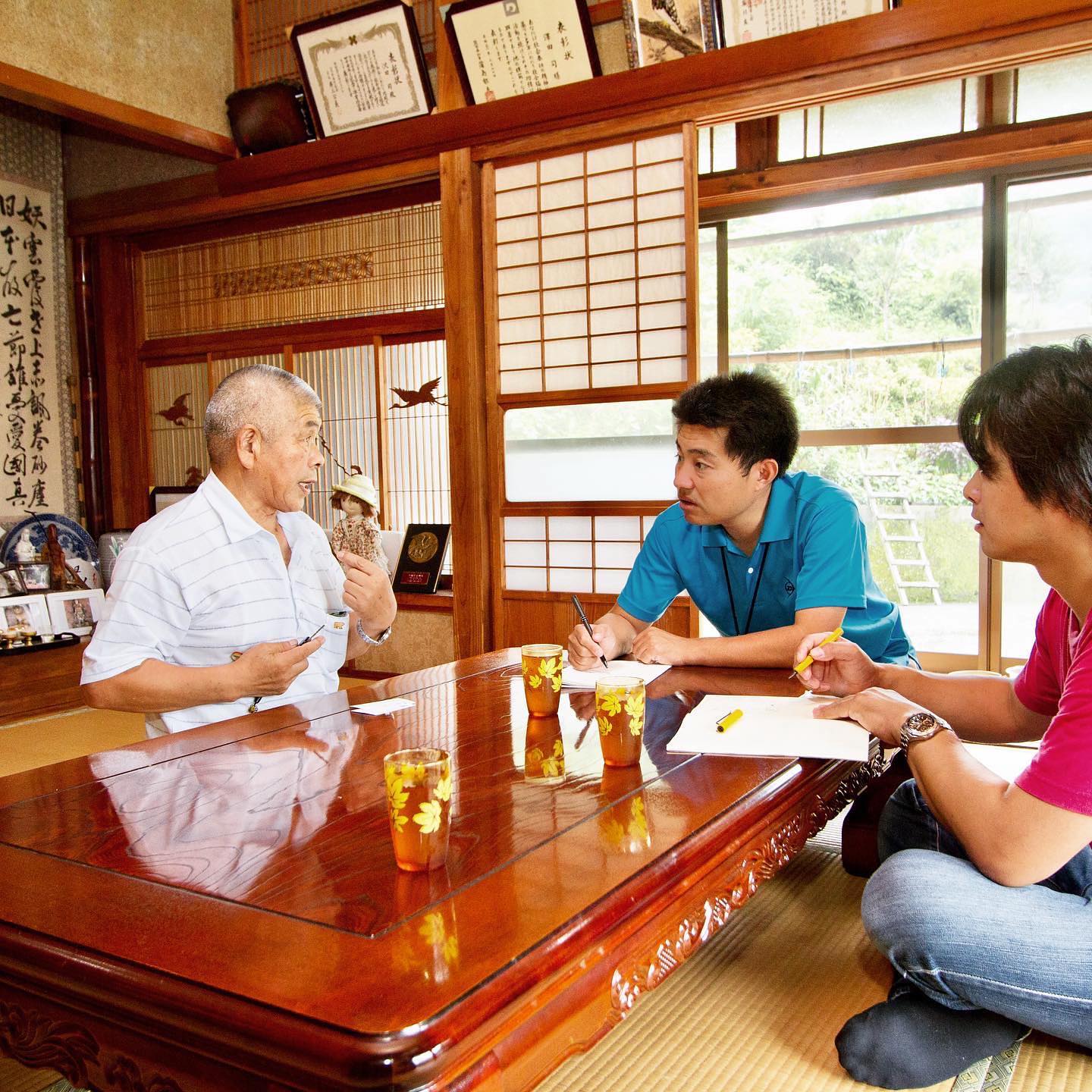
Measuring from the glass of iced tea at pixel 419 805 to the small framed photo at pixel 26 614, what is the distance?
435 centimetres

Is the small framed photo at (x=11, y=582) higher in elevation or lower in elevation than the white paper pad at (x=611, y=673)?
lower

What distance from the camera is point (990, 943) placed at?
1281 millimetres

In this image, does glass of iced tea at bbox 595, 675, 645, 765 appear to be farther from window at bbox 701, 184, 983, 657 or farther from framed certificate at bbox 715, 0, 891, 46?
window at bbox 701, 184, 983, 657

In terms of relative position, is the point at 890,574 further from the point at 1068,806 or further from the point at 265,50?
the point at 1068,806

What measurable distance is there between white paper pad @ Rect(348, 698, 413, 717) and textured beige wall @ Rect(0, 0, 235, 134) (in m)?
3.73

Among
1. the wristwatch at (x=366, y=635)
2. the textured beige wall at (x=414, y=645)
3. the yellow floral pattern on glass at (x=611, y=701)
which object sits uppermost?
the yellow floral pattern on glass at (x=611, y=701)

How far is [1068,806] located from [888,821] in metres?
0.67

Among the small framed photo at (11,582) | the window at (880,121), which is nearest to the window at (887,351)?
the window at (880,121)

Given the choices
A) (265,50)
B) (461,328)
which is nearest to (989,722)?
(461,328)

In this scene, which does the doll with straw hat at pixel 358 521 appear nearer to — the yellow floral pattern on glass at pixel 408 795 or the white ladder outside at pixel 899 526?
the white ladder outside at pixel 899 526

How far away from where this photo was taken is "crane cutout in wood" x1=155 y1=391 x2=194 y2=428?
19.1 ft

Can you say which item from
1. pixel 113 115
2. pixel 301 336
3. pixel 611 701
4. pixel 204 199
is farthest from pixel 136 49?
pixel 611 701

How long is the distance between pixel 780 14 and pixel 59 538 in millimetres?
4205

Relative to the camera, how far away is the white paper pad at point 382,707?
5.65 feet
